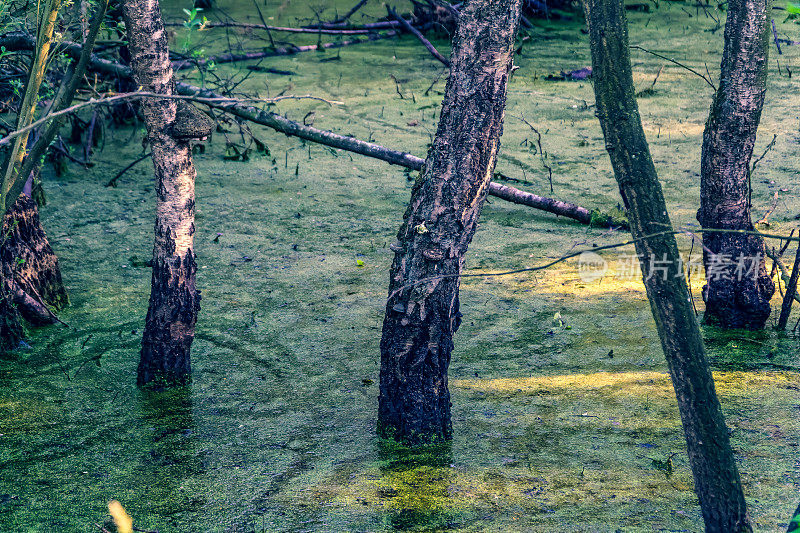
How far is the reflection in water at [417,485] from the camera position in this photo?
2324 mm

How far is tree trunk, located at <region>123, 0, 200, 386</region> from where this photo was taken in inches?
113

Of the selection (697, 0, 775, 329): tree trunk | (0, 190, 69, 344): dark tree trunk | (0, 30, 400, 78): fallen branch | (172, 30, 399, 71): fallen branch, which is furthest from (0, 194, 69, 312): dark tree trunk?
(172, 30, 399, 71): fallen branch

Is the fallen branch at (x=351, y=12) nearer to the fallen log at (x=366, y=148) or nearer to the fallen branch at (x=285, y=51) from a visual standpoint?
the fallen branch at (x=285, y=51)

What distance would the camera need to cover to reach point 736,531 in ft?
6.11

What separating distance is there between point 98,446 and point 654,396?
2.01 meters

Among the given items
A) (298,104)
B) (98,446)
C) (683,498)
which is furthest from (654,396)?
(298,104)

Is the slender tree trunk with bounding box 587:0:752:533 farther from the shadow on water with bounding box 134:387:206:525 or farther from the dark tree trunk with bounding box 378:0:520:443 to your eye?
the shadow on water with bounding box 134:387:206:525

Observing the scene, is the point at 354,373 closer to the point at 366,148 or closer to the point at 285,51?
the point at 366,148

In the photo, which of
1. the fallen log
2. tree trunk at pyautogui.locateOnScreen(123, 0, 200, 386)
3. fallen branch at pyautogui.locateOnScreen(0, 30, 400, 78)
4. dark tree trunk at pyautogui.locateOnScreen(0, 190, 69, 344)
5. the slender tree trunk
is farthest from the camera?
Result: the fallen log

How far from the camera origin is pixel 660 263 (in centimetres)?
183

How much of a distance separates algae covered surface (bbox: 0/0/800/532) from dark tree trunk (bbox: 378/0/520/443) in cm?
19

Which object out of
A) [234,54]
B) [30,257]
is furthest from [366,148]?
[234,54]

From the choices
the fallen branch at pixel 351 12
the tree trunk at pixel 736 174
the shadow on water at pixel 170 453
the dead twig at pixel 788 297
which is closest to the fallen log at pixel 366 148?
the tree trunk at pixel 736 174

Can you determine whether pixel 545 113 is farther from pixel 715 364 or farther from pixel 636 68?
pixel 715 364
